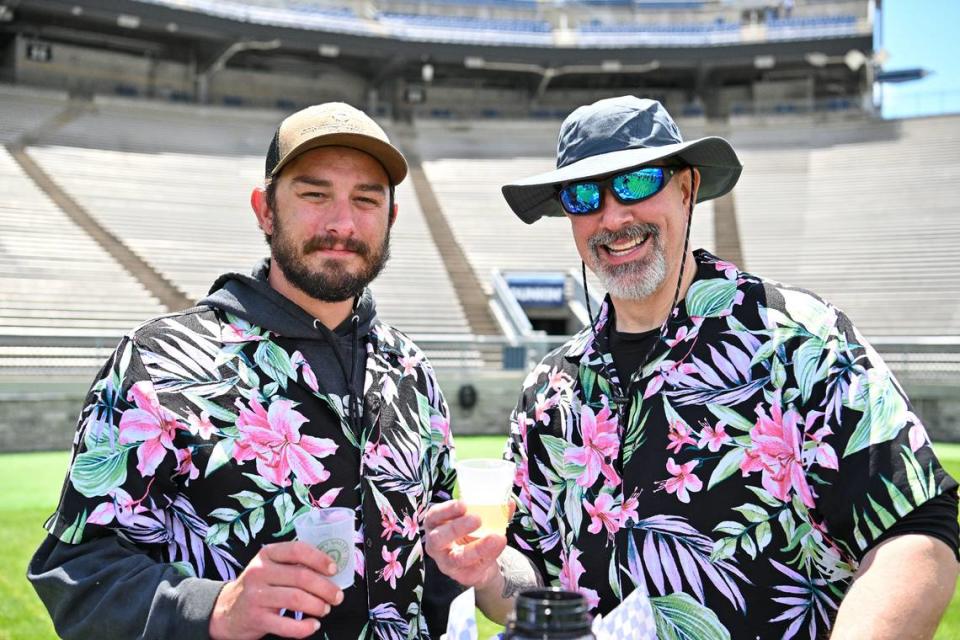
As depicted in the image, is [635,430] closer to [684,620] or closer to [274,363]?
[684,620]

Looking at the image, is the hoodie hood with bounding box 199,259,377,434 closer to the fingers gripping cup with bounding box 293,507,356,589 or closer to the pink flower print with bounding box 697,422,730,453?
the fingers gripping cup with bounding box 293,507,356,589

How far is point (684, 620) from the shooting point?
2.10m

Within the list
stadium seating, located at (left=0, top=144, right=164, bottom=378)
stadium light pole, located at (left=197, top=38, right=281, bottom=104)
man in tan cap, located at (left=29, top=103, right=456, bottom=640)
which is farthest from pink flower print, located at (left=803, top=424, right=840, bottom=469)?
stadium light pole, located at (left=197, top=38, right=281, bottom=104)

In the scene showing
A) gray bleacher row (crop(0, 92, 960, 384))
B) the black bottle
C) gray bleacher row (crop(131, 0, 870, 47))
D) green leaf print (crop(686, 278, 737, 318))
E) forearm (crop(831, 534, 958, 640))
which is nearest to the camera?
the black bottle

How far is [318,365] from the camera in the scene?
2.43m

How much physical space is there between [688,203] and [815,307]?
0.54 meters

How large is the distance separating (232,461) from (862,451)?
59.3 inches

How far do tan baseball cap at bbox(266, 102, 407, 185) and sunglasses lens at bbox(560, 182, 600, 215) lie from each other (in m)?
0.48

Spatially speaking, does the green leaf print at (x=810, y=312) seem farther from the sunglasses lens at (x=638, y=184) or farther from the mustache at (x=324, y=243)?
the mustache at (x=324, y=243)

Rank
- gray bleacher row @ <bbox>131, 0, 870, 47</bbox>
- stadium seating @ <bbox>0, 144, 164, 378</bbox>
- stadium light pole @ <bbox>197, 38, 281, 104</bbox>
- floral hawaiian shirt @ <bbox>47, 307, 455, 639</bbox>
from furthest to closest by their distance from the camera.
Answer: gray bleacher row @ <bbox>131, 0, 870, 47</bbox>
stadium light pole @ <bbox>197, 38, 281, 104</bbox>
stadium seating @ <bbox>0, 144, 164, 378</bbox>
floral hawaiian shirt @ <bbox>47, 307, 455, 639</bbox>

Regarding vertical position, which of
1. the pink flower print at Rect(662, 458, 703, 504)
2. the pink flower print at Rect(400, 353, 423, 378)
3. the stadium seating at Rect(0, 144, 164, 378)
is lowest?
the stadium seating at Rect(0, 144, 164, 378)

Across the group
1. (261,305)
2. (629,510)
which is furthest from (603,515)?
(261,305)

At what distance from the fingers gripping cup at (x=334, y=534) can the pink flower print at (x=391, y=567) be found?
59cm

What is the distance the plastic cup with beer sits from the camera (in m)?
1.95
